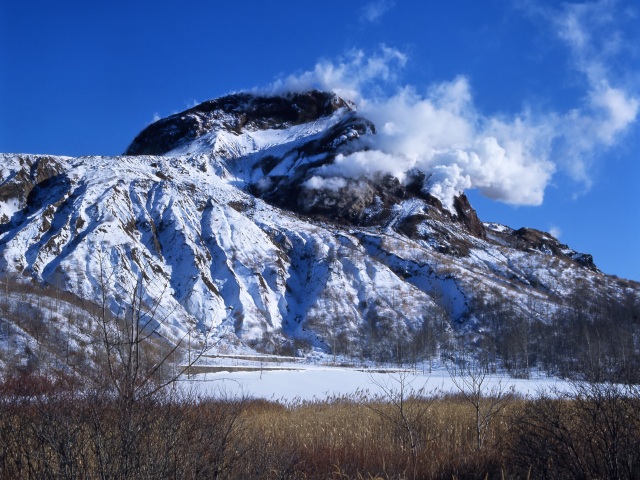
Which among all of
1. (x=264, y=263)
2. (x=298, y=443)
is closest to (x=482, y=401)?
(x=298, y=443)

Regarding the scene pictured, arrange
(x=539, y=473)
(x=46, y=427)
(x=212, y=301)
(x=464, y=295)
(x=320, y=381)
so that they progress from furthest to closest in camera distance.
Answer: (x=464, y=295) < (x=212, y=301) < (x=320, y=381) < (x=539, y=473) < (x=46, y=427)

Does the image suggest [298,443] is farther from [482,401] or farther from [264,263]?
[264,263]

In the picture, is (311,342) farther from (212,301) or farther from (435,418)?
(435,418)

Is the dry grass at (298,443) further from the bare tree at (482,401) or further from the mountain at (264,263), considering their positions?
the mountain at (264,263)

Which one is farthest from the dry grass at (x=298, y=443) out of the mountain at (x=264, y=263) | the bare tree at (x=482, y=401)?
the mountain at (x=264, y=263)

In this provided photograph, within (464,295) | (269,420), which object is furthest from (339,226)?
(269,420)

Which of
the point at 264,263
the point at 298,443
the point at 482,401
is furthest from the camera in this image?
the point at 264,263

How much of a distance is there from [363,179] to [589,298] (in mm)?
77951

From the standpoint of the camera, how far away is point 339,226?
151125 mm

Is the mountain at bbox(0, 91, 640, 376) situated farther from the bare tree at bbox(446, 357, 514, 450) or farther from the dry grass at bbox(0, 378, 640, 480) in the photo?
the dry grass at bbox(0, 378, 640, 480)

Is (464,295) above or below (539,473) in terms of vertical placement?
above

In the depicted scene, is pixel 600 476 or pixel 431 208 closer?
pixel 600 476

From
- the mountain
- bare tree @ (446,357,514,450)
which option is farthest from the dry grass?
the mountain

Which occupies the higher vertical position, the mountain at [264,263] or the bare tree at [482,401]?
the mountain at [264,263]
